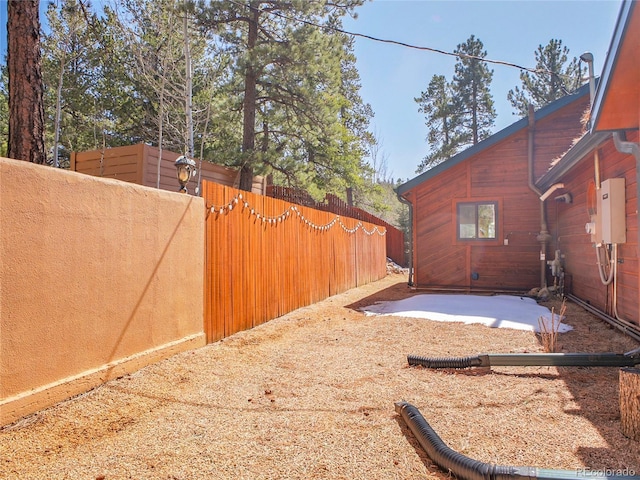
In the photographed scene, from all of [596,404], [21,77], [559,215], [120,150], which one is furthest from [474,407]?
[120,150]

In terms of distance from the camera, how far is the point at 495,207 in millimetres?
9227

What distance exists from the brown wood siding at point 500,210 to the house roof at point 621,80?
5.18 metres

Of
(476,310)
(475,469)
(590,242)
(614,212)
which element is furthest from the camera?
(476,310)

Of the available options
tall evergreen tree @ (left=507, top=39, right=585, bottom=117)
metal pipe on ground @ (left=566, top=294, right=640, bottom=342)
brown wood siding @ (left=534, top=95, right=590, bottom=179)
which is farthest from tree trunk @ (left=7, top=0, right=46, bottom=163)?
tall evergreen tree @ (left=507, top=39, right=585, bottom=117)

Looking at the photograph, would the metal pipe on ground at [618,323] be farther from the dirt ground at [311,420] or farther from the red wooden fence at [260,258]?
the red wooden fence at [260,258]

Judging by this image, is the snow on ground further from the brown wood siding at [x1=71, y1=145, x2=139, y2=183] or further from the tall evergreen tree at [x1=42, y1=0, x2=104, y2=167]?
the tall evergreen tree at [x1=42, y1=0, x2=104, y2=167]

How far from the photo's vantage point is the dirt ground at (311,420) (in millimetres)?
2029

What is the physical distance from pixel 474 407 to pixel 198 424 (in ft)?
5.94

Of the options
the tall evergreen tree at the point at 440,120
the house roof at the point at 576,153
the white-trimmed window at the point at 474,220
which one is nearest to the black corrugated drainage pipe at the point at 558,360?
the house roof at the point at 576,153

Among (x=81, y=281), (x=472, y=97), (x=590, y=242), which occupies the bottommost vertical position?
(x=81, y=281)

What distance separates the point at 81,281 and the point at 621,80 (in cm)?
471

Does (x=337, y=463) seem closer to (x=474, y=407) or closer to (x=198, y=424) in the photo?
(x=198, y=424)

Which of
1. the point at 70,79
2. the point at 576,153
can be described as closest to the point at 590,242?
the point at 576,153

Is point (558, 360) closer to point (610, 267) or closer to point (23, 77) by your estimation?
point (610, 267)
